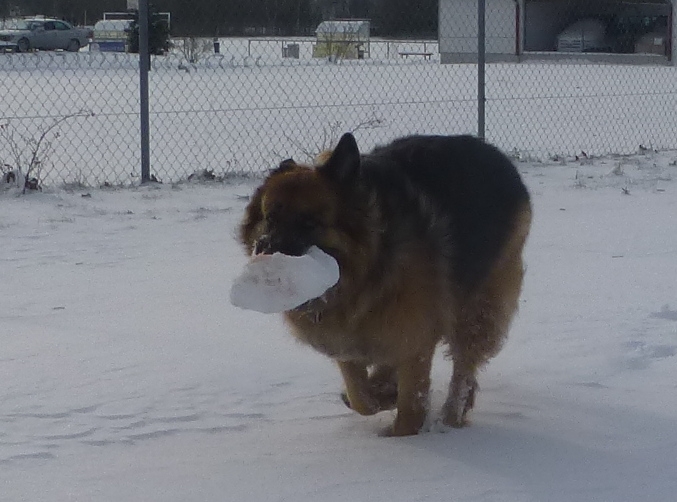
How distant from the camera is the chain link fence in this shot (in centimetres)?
1105

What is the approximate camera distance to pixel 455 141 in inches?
161

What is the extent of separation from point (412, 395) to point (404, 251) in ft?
1.82

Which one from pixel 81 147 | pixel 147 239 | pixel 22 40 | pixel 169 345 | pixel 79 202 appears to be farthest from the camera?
pixel 22 40

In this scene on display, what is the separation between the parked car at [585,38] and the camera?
3136cm

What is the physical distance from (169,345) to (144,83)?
4.61m

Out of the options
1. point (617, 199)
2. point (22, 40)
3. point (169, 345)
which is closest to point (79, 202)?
point (169, 345)

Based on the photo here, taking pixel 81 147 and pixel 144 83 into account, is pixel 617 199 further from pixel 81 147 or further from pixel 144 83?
pixel 81 147

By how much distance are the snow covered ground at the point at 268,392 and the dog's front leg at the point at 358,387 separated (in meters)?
0.08

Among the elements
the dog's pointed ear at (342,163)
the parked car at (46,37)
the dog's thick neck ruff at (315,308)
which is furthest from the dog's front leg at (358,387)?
the parked car at (46,37)

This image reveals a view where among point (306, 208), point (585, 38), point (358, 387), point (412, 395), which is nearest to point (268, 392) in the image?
point (358, 387)

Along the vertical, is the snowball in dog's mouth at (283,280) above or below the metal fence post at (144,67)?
below

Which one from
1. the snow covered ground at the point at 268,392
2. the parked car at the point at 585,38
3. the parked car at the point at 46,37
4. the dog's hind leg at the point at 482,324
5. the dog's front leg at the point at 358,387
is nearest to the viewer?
the snow covered ground at the point at 268,392

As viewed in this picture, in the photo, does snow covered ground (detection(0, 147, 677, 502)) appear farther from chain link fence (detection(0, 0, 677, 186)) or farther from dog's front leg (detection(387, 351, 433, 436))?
chain link fence (detection(0, 0, 677, 186))

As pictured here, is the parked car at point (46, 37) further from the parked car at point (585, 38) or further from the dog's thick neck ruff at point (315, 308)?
the parked car at point (585, 38)
